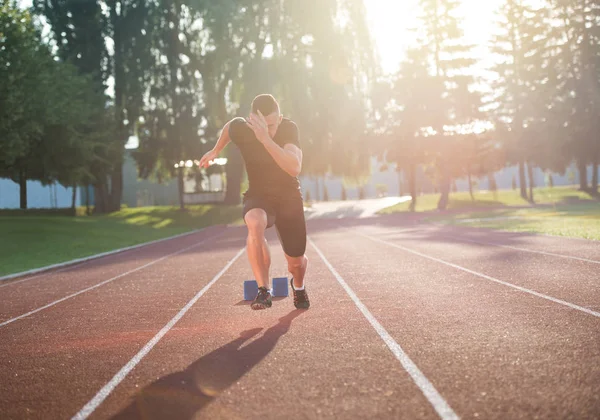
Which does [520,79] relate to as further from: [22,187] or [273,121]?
[273,121]

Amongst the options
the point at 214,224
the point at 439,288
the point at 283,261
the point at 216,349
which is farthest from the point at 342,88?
the point at 216,349

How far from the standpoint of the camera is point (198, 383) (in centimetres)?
457

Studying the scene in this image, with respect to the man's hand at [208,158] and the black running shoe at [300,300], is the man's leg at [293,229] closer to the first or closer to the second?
the black running shoe at [300,300]

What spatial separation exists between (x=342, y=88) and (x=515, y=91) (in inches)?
848

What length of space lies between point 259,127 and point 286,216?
1.07 m

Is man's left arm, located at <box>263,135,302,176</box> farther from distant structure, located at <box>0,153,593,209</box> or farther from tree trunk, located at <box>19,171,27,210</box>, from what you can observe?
distant structure, located at <box>0,153,593,209</box>

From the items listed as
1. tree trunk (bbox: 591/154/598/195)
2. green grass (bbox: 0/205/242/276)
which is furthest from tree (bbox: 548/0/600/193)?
green grass (bbox: 0/205/242/276)

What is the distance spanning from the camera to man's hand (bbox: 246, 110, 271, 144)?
638 centimetres

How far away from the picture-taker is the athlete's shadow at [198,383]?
13.1 feet

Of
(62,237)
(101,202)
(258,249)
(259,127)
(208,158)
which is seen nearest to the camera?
(259,127)

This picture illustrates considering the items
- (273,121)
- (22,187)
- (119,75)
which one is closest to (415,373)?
(273,121)

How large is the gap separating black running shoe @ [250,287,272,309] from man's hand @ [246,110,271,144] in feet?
5.23

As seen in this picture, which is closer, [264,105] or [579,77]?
[264,105]

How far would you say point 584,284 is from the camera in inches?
340
